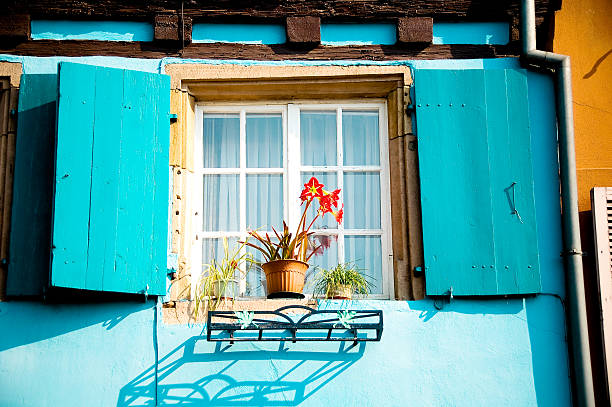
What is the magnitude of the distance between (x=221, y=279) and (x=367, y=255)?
35.7 inches

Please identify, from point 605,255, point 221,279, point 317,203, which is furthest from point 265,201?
point 605,255

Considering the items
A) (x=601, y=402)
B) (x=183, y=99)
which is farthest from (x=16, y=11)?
(x=601, y=402)

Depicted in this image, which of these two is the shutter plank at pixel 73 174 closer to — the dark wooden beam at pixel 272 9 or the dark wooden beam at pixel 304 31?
the dark wooden beam at pixel 272 9

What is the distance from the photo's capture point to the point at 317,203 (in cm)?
671

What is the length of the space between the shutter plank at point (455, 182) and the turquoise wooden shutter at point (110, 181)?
1483mm

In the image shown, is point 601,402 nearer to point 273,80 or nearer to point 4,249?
point 273,80

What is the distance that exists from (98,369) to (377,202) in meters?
1.91

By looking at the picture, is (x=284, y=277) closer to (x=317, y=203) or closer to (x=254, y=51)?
A: (x=317, y=203)

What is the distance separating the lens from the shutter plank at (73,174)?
19.9 ft

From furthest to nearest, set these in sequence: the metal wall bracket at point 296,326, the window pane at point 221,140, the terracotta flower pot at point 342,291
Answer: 1. the window pane at point 221,140
2. the terracotta flower pot at point 342,291
3. the metal wall bracket at point 296,326

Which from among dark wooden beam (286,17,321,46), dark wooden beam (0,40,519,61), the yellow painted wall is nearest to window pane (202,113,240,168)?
dark wooden beam (0,40,519,61)

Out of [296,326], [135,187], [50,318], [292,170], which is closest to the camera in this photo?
[296,326]

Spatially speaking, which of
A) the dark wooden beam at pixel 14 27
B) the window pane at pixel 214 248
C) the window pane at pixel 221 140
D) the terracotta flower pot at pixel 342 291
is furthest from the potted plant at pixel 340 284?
the dark wooden beam at pixel 14 27

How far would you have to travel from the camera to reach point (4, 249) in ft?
20.8
